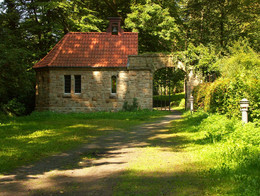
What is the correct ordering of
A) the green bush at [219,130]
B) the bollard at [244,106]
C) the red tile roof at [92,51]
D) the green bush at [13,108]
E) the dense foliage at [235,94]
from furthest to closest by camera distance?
1. the red tile roof at [92,51]
2. the green bush at [13,108]
3. the dense foliage at [235,94]
4. the bollard at [244,106]
5. the green bush at [219,130]

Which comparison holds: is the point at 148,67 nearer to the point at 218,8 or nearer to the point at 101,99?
the point at 101,99

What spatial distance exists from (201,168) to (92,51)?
20255mm

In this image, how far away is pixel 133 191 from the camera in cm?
463

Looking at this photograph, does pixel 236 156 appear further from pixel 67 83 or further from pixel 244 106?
pixel 67 83

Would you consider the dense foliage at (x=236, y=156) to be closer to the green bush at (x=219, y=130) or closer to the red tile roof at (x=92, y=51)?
the green bush at (x=219, y=130)

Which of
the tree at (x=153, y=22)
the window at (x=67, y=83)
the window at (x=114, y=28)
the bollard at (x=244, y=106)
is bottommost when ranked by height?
the bollard at (x=244, y=106)

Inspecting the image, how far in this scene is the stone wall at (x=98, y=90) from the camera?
77.4 ft

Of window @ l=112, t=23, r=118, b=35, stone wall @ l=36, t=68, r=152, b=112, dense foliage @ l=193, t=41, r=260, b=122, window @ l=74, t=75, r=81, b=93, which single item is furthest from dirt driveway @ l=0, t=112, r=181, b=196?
window @ l=112, t=23, r=118, b=35

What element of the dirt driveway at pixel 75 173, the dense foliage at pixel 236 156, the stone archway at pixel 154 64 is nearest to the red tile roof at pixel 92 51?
the stone archway at pixel 154 64

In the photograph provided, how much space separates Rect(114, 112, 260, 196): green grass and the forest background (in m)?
15.2

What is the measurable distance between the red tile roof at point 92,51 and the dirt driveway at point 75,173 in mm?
15576

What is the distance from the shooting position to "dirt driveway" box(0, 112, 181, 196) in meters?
4.85

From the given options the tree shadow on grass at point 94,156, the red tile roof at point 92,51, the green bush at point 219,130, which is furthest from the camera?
the red tile roof at point 92,51

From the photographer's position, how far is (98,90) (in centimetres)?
2372
